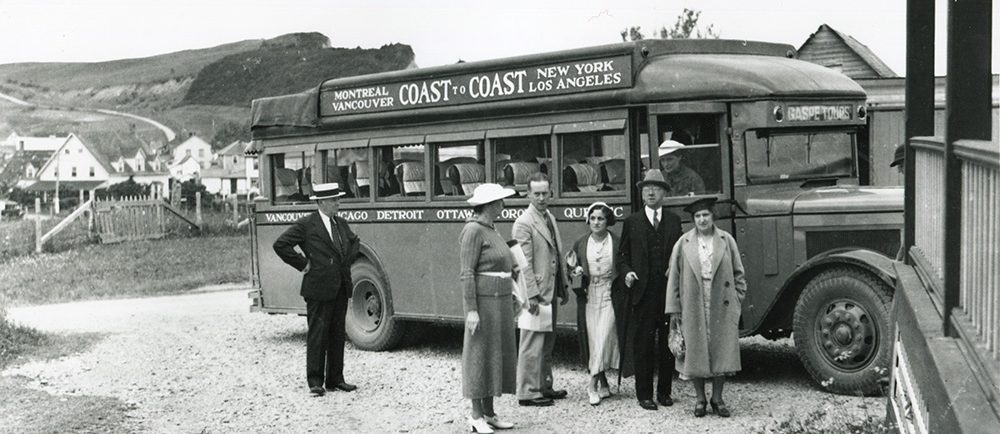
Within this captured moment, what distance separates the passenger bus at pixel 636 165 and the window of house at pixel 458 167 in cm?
1

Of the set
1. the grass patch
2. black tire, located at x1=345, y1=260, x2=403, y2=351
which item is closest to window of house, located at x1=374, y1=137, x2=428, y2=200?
black tire, located at x1=345, y1=260, x2=403, y2=351

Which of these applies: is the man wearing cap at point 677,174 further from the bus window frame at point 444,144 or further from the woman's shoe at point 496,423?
the woman's shoe at point 496,423

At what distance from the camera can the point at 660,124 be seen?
31.7 ft

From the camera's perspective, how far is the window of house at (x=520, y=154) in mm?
10586

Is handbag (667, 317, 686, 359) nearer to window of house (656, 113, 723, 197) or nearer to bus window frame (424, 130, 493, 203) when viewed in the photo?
window of house (656, 113, 723, 197)

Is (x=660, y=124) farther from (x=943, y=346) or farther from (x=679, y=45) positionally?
(x=943, y=346)

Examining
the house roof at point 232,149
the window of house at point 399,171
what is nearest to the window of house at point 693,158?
the window of house at point 399,171

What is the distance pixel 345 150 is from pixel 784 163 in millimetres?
5112

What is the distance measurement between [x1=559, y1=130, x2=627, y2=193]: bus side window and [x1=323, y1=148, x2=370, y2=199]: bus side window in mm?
2989

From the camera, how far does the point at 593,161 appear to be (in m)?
10.2

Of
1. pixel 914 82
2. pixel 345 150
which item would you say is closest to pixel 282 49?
pixel 345 150

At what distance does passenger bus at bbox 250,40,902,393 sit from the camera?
29.2 ft

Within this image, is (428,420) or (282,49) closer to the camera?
(428,420)

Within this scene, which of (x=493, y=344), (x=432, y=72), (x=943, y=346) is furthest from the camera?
(x=432, y=72)
